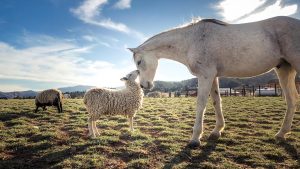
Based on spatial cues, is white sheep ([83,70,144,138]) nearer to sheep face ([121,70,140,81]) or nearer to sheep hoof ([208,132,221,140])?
sheep face ([121,70,140,81])

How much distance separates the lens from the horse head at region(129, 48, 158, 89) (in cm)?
771

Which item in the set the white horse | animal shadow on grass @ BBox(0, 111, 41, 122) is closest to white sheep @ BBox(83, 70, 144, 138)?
the white horse

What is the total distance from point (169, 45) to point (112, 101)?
2.55 metres

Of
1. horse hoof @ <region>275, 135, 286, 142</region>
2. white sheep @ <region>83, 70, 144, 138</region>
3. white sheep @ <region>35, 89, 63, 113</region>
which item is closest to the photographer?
horse hoof @ <region>275, 135, 286, 142</region>

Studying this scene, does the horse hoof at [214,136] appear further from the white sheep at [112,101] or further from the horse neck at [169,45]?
the white sheep at [112,101]

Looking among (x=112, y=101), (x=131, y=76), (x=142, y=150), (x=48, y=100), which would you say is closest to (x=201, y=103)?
(x=142, y=150)

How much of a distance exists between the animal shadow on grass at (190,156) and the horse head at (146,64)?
6.93 ft

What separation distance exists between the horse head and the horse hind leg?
3.47 metres

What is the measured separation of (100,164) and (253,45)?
4.58 meters

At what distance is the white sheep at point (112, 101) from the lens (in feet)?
27.3

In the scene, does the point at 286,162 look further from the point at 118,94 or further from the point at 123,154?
the point at 118,94

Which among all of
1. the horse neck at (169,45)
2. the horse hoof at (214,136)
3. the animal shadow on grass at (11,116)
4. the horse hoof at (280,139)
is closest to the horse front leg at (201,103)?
the horse neck at (169,45)

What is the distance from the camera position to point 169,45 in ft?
24.8

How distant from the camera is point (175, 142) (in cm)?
752
